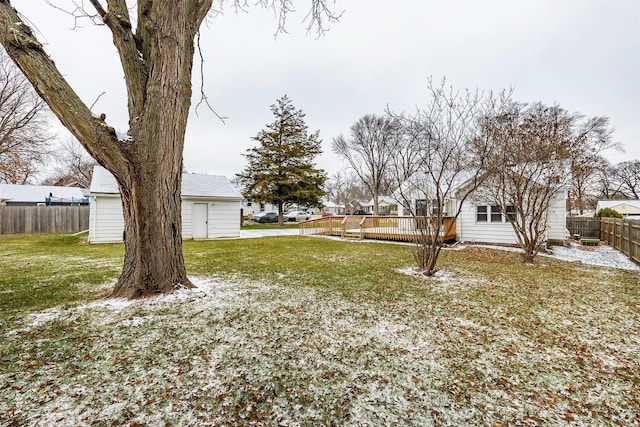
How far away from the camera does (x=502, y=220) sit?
1193 centimetres

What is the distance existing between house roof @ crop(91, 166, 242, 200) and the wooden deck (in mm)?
4950

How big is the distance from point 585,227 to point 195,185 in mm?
21619

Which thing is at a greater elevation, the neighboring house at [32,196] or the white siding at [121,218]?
the neighboring house at [32,196]

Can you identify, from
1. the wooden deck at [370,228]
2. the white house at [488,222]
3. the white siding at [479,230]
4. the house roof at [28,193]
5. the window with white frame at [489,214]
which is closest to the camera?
the white house at [488,222]

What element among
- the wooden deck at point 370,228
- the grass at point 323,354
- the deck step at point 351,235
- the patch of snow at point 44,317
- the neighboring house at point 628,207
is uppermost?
the neighboring house at point 628,207

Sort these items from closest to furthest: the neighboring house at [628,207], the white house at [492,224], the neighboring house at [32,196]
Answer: the white house at [492,224], the neighboring house at [32,196], the neighboring house at [628,207]

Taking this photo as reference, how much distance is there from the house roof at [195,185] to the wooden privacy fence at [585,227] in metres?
18.7

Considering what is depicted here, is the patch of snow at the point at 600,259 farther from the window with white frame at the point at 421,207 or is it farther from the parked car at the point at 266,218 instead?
the parked car at the point at 266,218

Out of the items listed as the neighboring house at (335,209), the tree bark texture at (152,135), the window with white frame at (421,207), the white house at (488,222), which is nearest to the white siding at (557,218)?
the white house at (488,222)

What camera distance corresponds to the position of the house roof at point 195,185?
40.4 feet

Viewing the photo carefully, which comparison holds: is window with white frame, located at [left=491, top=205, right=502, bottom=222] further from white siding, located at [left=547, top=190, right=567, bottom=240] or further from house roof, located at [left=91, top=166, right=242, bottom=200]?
house roof, located at [left=91, top=166, right=242, bottom=200]

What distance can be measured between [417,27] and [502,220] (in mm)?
8447

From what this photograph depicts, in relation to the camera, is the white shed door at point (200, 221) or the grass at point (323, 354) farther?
the white shed door at point (200, 221)

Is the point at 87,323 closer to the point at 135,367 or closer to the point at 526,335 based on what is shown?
the point at 135,367
